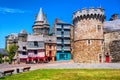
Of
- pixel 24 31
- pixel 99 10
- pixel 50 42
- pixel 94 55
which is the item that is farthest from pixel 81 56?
pixel 24 31

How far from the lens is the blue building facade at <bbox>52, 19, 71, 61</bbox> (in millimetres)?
64812

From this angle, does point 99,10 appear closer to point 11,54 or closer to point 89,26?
point 89,26

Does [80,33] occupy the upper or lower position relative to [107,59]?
upper

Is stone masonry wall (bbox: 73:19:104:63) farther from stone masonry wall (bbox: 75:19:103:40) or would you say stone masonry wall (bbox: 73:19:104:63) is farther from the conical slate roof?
the conical slate roof

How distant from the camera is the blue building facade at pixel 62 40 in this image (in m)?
64.8

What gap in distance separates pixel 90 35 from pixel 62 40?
870 inches

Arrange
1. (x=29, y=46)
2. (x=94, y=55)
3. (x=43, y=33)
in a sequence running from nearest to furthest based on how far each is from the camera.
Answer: (x=94, y=55), (x=29, y=46), (x=43, y=33)

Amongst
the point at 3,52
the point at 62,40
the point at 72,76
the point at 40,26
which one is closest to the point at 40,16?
the point at 40,26

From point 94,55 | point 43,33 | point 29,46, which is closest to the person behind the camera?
point 94,55

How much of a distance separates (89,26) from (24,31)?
37.1m

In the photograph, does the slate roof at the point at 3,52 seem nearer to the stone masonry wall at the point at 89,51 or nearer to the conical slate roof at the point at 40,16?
the conical slate roof at the point at 40,16

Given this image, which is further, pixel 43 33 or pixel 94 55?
pixel 43 33

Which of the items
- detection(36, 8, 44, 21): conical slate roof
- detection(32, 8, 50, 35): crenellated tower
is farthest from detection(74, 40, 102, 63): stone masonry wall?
detection(36, 8, 44, 21): conical slate roof

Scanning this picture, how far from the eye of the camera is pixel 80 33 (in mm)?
45062
